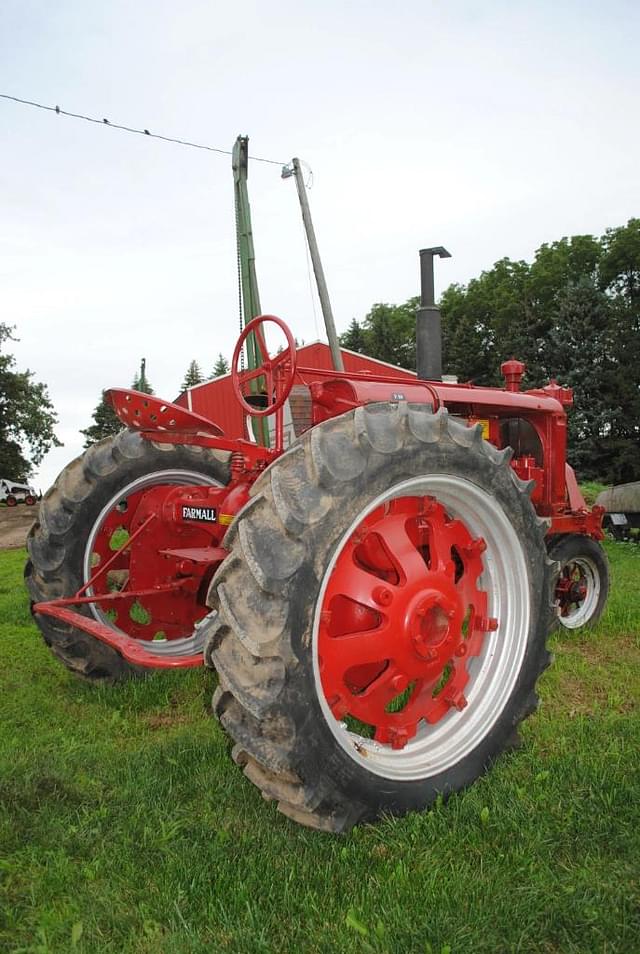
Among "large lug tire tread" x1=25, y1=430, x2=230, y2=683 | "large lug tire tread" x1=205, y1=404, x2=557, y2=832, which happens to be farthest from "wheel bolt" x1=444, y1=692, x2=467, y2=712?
"large lug tire tread" x1=25, y1=430, x2=230, y2=683

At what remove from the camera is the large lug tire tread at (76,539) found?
382 centimetres

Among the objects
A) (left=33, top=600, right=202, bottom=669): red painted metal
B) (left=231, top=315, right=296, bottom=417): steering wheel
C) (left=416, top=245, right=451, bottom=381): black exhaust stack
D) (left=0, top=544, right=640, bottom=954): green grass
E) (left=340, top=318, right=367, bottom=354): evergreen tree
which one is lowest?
(left=0, top=544, right=640, bottom=954): green grass

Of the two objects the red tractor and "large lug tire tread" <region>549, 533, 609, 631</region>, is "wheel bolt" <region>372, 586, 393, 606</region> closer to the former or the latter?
the red tractor

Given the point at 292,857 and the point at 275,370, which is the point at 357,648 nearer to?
the point at 292,857

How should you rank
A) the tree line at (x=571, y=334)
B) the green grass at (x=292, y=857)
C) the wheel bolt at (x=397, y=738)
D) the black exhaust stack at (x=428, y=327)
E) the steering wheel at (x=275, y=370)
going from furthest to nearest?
the tree line at (x=571, y=334)
the black exhaust stack at (x=428, y=327)
the steering wheel at (x=275, y=370)
the wheel bolt at (x=397, y=738)
the green grass at (x=292, y=857)

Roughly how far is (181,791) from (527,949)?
139 cm

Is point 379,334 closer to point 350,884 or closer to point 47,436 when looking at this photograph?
point 47,436

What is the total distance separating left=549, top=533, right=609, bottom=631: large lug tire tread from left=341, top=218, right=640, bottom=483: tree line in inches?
737

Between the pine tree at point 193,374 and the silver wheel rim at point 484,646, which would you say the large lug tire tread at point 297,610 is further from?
the pine tree at point 193,374

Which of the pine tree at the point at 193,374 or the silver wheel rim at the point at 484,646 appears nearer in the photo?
the silver wheel rim at the point at 484,646

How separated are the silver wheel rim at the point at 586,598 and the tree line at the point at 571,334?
18727mm

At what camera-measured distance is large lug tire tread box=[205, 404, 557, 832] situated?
2059 millimetres

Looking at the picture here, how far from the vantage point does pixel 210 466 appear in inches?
170

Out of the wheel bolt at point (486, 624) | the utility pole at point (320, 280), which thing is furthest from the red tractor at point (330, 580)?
the utility pole at point (320, 280)
